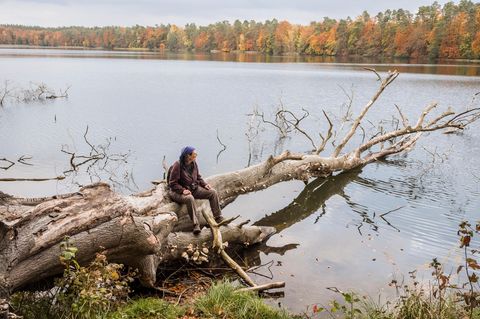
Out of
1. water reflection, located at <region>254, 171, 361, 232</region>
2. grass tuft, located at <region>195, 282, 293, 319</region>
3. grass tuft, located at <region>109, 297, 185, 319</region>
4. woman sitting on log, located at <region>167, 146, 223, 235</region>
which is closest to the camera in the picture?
grass tuft, located at <region>109, 297, 185, 319</region>

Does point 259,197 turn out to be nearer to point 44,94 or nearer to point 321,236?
point 321,236

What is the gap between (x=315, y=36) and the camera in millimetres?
106438

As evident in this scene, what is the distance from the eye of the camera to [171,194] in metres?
9.21

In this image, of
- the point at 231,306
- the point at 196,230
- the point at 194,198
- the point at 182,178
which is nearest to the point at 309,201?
the point at 194,198

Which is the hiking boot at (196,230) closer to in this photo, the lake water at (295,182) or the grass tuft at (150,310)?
the lake water at (295,182)

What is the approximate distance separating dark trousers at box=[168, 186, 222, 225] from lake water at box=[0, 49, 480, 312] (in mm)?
1399

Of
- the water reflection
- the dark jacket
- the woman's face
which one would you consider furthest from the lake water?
the woman's face

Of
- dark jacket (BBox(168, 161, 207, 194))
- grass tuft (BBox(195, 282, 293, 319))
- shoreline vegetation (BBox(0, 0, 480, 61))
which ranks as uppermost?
shoreline vegetation (BBox(0, 0, 480, 61))

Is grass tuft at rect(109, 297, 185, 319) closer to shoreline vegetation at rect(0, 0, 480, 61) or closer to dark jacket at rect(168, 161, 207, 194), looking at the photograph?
dark jacket at rect(168, 161, 207, 194)

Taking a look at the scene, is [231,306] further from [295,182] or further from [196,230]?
[295,182]

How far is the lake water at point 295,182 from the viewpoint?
993 centimetres

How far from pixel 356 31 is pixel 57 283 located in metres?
95.7


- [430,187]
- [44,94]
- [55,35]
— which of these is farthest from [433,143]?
[55,35]

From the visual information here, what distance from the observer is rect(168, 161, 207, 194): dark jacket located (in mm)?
9008
